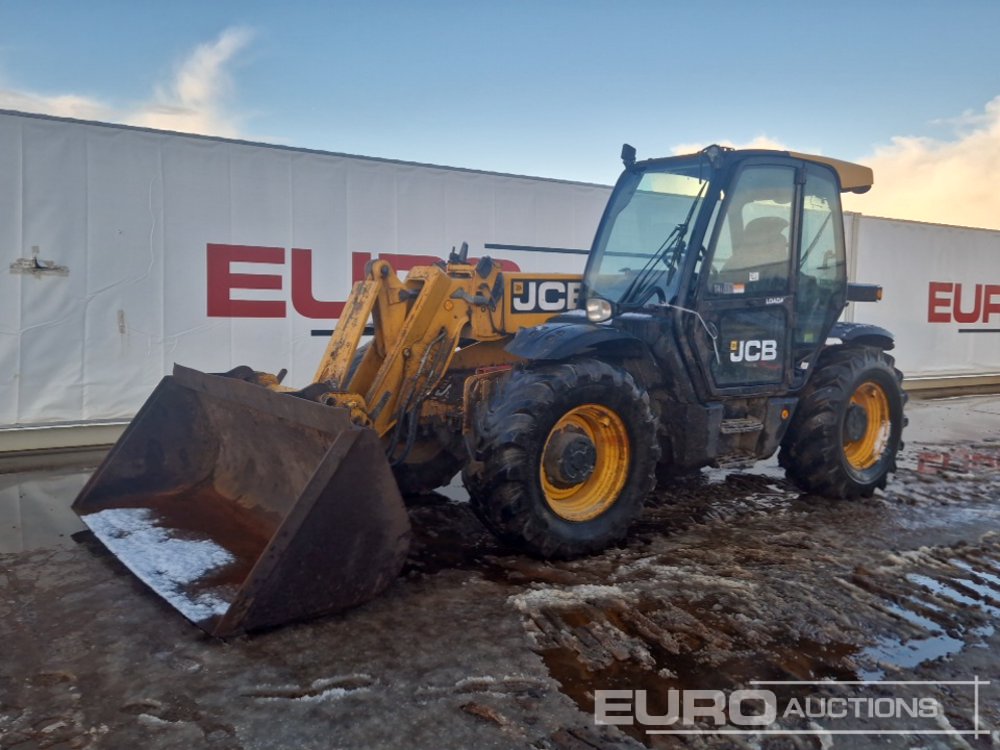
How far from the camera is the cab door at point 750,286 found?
535cm

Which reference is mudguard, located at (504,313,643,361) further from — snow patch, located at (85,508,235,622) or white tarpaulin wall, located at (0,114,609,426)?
white tarpaulin wall, located at (0,114,609,426)

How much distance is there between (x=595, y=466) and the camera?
491 centimetres

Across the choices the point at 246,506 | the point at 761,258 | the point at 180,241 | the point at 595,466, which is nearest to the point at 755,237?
the point at 761,258

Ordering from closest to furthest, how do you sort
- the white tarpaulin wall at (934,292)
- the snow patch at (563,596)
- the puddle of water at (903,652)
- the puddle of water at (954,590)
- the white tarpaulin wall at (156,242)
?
the puddle of water at (903,652) < the snow patch at (563,596) < the puddle of water at (954,590) < the white tarpaulin wall at (156,242) < the white tarpaulin wall at (934,292)

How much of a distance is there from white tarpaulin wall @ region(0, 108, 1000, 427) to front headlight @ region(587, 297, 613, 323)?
4.22 meters

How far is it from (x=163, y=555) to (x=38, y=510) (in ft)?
6.85

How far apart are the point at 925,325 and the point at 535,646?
12.5 metres

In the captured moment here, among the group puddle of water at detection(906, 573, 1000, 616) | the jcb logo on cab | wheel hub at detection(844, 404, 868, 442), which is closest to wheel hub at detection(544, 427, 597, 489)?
the jcb logo on cab

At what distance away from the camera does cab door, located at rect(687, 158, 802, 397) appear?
535cm

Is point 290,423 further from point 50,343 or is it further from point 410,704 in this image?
point 50,343

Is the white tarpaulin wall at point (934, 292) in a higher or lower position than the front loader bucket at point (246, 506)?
higher

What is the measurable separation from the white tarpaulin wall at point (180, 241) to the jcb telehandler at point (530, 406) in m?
2.96

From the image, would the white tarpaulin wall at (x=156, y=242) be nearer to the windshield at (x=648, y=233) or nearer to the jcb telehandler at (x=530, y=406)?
the jcb telehandler at (x=530, y=406)

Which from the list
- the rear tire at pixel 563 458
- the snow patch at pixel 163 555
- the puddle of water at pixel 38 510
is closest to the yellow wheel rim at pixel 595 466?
the rear tire at pixel 563 458
